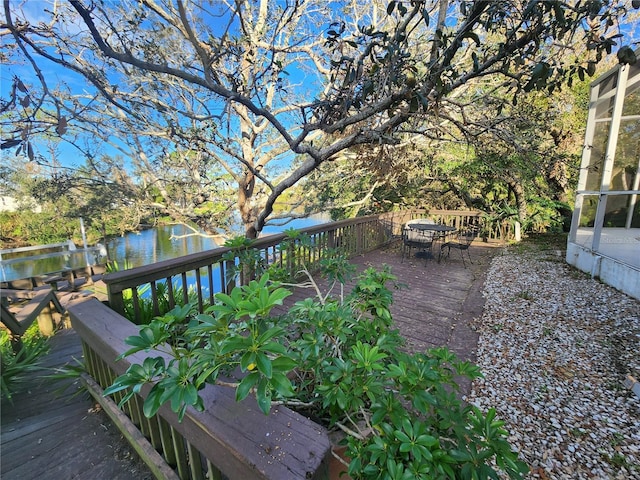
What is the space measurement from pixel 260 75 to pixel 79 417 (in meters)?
4.48

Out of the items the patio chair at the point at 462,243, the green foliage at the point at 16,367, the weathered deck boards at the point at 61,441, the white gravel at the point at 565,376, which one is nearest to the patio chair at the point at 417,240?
the patio chair at the point at 462,243

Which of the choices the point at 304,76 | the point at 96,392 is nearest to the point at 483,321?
the point at 96,392

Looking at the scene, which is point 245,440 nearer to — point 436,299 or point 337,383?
point 337,383

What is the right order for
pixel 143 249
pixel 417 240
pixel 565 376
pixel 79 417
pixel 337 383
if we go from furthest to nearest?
pixel 143 249 < pixel 417 240 < pixel 565 376 < pixel 79 417 < pixel 337 383

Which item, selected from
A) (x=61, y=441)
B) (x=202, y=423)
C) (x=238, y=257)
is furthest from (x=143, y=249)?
(x=202, y=423)

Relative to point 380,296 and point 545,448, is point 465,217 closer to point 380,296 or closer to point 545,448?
point 545,448

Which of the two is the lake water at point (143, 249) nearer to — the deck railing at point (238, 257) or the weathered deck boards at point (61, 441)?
the deck railing at point (238, 257)

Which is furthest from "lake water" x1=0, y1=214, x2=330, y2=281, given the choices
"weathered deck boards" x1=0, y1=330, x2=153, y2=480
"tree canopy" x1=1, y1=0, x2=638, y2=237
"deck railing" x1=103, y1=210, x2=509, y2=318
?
"weathered deck boards" x1=0, y1=330, x2=153, y2=480

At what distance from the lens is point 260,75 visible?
4293mm

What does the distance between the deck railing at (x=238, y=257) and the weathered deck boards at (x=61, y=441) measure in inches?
29.4

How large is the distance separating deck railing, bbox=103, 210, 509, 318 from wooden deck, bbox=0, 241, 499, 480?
0.77 meters

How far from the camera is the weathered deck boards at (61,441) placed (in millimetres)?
1545

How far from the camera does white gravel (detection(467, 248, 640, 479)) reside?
1812mm

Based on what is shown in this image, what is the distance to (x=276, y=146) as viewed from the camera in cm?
919
